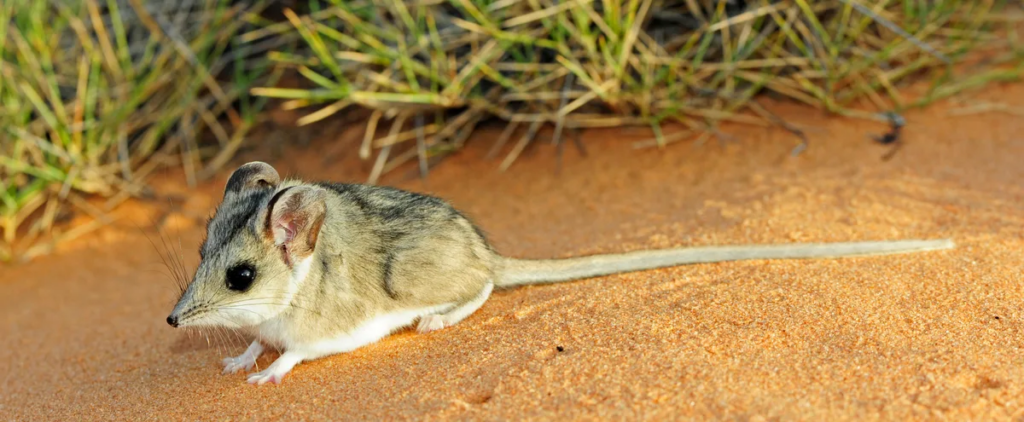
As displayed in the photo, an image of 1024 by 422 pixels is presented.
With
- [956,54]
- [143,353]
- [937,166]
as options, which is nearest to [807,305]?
[937,166]

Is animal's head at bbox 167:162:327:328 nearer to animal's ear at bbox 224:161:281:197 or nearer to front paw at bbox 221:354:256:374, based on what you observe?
animal's ear at bbox 224:161:281:197

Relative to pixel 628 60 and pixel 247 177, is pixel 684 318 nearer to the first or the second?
pixel 247 177

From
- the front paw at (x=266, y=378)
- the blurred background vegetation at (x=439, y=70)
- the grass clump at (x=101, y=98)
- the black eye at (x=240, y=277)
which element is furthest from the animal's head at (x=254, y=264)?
the grass clump at (x=101, y=98)

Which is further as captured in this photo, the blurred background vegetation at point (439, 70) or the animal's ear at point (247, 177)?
the blurred background vegetation at point (439, 70)

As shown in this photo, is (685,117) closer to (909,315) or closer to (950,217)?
(950,217)

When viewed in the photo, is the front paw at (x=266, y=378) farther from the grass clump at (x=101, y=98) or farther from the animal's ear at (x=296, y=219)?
the grass clump at (x=101, y=98)
